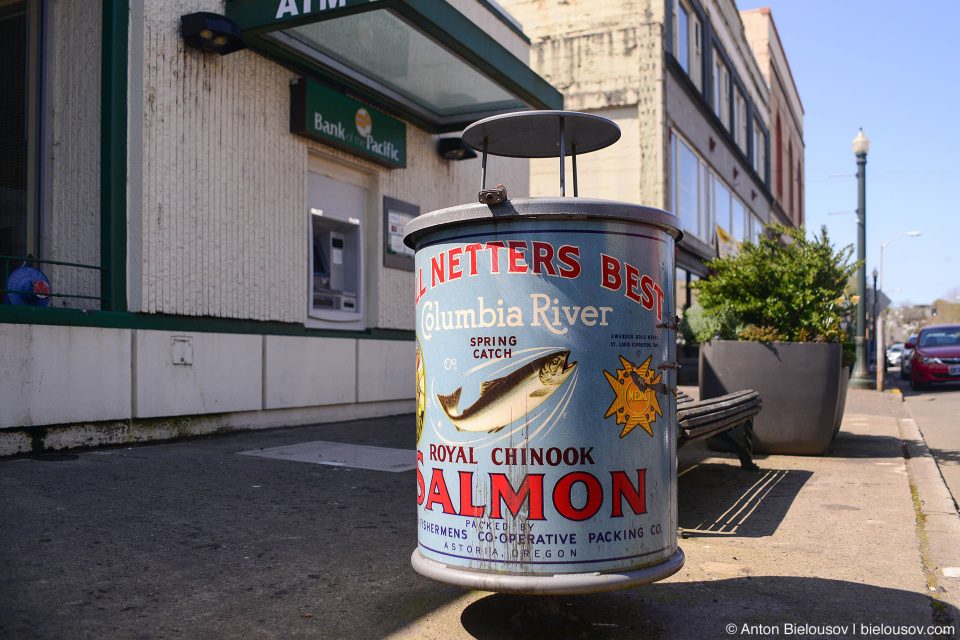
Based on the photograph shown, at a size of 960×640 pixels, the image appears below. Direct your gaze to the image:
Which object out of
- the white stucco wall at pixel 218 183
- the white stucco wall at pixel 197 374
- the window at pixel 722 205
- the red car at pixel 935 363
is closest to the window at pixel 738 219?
the window at pixel 722 205

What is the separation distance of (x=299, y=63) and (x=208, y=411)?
4189 millimetres

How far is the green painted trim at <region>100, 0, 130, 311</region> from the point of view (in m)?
6.88

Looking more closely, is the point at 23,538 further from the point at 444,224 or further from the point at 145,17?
the point at 145,17

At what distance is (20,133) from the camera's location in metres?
7.59

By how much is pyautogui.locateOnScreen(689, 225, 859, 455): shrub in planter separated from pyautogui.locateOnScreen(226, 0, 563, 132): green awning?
3.95 metres

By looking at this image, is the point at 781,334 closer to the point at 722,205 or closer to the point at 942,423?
the point at 942,423

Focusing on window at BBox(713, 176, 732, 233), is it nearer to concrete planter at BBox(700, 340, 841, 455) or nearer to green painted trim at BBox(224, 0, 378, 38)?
concrete planter at BBox(700, 340, 841, 455)

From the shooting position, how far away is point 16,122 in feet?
24.9

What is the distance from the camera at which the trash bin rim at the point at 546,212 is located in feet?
9.19

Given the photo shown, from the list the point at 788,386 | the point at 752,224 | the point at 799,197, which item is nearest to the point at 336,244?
the point at 788,386

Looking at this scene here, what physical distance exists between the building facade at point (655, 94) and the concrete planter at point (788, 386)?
11.7m

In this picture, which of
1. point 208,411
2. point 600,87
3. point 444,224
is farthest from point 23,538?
point 600,87

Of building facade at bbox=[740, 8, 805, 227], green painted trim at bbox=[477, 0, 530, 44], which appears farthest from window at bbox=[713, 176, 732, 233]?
green painted trim at bbox=[477, 0, 530, 44]

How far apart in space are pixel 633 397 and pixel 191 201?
589 centimetres
